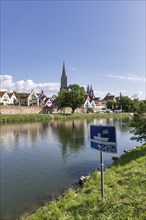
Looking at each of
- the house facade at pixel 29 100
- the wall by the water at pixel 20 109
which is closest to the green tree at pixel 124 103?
the house facade at pixel 29 100

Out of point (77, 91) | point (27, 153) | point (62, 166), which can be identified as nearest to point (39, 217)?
point (62, 166)

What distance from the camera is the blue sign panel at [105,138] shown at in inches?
248

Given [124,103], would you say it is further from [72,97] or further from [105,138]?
[105,138]

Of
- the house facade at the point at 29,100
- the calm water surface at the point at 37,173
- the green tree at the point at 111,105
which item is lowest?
the calm water surface at the point at 37,173

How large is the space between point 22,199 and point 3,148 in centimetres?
1395

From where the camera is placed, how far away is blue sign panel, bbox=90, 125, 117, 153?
6.29m

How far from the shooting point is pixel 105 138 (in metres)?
6.42

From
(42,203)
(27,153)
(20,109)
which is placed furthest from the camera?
(20,109)

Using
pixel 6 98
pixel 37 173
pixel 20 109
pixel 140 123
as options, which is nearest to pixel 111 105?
pixel 6 98

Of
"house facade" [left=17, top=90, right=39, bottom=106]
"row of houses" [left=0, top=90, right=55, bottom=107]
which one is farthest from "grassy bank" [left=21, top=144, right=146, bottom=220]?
"house facade" [left=17, top=90, right=39, bottom=106]

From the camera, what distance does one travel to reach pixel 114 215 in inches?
223

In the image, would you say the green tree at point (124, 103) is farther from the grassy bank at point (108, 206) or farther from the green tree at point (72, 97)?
the grassy bank at point (108, 206)

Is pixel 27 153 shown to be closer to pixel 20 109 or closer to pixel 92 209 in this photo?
pixel 92 209

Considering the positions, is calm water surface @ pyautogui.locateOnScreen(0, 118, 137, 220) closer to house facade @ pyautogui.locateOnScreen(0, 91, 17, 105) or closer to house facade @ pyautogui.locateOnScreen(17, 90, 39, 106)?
house facade @ pyautogui.locateOnScreen(0, 91, 17, 105)
